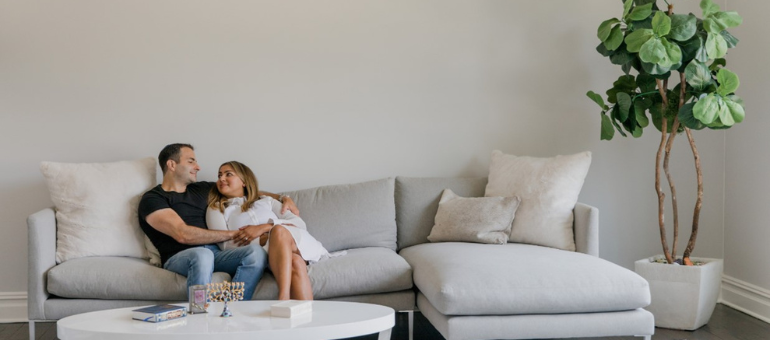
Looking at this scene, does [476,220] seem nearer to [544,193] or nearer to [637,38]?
[544,193]

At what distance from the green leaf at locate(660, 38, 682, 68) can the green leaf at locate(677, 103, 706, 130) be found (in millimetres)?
242

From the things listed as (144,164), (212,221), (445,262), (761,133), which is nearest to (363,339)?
(445,262)

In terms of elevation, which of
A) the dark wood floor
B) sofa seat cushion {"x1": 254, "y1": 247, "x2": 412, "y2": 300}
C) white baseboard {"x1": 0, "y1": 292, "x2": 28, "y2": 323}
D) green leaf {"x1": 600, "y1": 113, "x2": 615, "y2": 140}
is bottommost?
the dark wood floor

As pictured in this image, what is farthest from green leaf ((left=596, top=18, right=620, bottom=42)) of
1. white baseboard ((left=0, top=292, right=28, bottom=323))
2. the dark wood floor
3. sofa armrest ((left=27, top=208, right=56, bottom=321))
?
white baseboard ((left=0, top=292, right=28, bottom=323))

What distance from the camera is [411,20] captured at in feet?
14.8

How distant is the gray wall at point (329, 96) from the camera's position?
4.25 meters

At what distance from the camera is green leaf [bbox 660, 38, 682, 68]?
369 cm

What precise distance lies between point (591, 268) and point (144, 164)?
94.9 inches

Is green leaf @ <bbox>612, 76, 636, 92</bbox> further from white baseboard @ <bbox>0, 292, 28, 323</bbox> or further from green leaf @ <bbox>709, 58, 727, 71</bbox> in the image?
white baseboard @ <bbox>0, 292, 28, 323</bbox>

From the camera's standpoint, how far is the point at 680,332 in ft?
12.6

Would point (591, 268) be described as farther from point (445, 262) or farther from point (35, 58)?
→ point (35, 58)

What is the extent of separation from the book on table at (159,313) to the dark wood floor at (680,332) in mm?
1334

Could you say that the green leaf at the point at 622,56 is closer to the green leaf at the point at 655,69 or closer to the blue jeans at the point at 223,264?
the green leaf at the point at 655,69

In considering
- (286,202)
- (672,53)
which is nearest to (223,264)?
(286,202)
